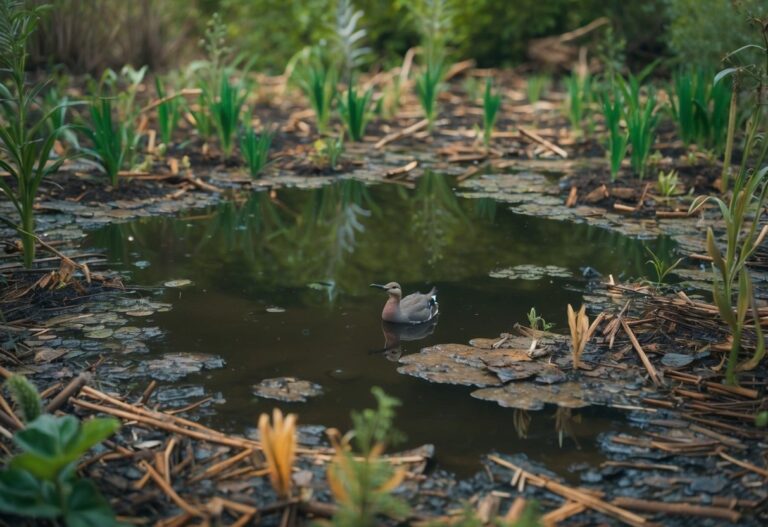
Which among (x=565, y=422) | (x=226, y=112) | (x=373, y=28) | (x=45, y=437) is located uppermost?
(x=373, y=28)

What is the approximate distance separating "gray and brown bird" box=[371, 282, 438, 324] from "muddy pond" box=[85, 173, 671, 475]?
59 mm

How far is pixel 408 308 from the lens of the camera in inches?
161

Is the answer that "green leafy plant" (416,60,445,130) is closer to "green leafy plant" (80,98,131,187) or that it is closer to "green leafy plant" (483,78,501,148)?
"green leafy plant" (483,78,501,148)

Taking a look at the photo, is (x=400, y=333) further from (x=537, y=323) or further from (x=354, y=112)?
(x=354, y=112)

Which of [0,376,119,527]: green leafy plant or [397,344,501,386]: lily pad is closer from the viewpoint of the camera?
[0,376,119,527]: green leafy plant

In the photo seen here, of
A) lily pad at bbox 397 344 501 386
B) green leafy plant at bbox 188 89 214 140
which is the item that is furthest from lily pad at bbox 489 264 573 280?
green leafy plant at bbox 188 89 214 140

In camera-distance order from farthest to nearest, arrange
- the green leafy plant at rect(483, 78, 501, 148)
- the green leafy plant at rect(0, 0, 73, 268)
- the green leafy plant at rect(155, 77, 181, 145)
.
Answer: the green leafy plant at rect(483, 78, 501, 148) < the green leafy plant at rect(155, 77, 181, 145) < the green leafy plant at rect(0, 0, 73, 268)

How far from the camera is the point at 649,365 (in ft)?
11.7

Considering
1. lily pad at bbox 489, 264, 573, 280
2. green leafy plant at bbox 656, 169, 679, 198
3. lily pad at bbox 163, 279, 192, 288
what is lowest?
lily pad at bbox 163, 279, 192, 288

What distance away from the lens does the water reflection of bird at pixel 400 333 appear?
3916 mm

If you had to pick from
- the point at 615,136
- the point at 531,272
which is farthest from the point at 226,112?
the point at 531,272

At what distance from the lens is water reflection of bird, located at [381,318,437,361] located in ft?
12.8

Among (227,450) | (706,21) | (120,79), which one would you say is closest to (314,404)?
(227,450)

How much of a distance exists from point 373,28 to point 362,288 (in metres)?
9.03
